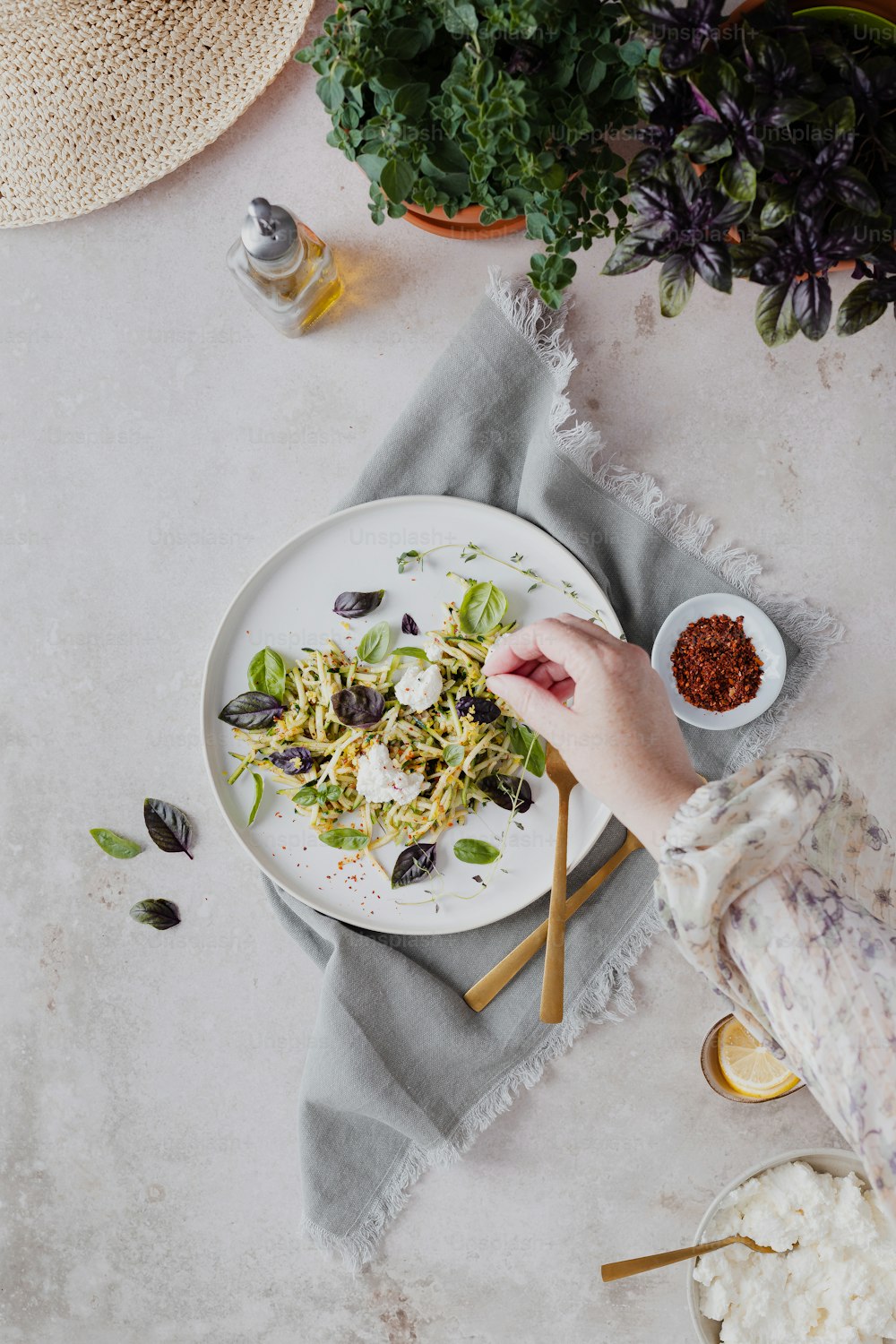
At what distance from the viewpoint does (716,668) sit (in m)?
2.05

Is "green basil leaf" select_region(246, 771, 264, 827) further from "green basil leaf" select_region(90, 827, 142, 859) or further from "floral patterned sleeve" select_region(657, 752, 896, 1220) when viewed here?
"floral patterned sleeve" select_region(657, 752, 896, 1220)

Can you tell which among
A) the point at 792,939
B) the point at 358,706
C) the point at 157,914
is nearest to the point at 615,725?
the point at 792,939

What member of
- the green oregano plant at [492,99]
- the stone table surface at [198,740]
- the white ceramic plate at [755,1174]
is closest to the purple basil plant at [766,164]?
the green oregano plant at [492,99]

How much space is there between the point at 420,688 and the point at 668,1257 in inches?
51.5

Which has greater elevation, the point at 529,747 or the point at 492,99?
the point at 492,99

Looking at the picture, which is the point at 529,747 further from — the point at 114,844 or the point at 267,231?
the point at 267,231

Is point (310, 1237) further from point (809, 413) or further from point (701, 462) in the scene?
point (809, 413)

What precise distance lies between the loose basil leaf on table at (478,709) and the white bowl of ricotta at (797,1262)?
1123 mm

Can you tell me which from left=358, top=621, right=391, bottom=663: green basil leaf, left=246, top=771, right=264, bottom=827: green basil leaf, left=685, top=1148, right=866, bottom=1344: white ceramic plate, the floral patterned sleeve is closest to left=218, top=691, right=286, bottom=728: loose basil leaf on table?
left=246, top=771, right=264, bottom=827: green basil leaf

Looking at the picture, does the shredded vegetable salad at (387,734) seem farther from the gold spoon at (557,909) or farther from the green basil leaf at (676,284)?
the green basil leaf at (676,284)

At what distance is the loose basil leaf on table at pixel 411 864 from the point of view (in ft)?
6.77

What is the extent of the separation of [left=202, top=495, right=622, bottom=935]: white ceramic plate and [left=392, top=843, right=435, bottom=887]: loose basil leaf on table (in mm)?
36

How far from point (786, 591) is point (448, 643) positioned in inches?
32.0

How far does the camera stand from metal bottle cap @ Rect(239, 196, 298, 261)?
1.90 metres
